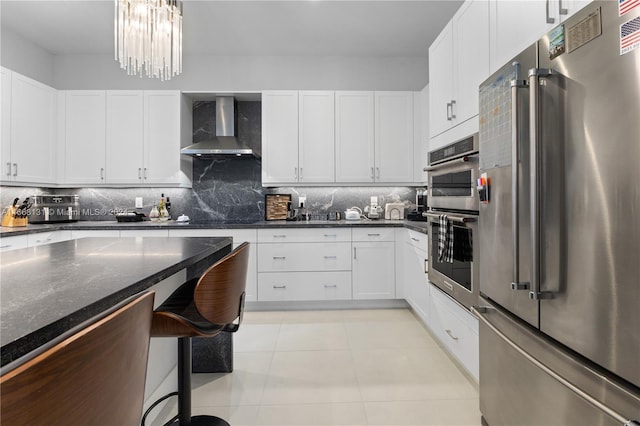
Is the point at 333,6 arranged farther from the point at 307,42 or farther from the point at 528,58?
the point at 528,58

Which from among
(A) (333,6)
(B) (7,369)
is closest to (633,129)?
(B) (7,369)

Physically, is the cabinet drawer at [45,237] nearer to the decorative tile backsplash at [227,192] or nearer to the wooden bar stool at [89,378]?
the decorative tile backsplash at [227,192]

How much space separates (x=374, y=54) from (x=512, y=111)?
10.5 feet

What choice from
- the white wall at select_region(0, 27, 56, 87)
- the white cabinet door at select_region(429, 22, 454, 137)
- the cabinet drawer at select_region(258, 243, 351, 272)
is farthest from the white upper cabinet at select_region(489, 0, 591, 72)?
the white wall at select_region(0, 27, 56, 87)

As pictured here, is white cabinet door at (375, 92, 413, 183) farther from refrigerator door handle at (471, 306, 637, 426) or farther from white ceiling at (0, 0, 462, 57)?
refrigerator door handle at (471, 306, 637, 426)

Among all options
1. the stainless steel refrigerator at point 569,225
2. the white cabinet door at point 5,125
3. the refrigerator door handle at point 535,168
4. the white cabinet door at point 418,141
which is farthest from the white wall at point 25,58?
the refrigerator door handle at point 535,168

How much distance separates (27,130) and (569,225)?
15.4 ft

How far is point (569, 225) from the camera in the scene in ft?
3.44

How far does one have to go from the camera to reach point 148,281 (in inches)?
42.7

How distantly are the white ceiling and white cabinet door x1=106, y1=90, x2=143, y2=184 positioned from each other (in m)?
0.65

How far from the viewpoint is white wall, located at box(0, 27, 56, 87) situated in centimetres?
349

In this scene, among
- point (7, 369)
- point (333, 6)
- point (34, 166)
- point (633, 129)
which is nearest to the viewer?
point (7, 369)

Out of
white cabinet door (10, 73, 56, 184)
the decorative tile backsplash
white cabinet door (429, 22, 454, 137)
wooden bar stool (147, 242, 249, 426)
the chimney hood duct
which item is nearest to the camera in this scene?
wooden bar stool (147, 242, 249, 426)

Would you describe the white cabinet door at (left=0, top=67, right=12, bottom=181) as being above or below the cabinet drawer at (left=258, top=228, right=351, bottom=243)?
above
